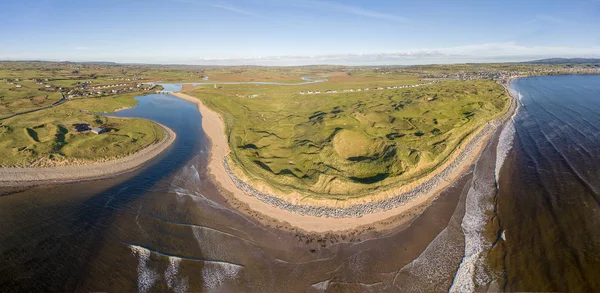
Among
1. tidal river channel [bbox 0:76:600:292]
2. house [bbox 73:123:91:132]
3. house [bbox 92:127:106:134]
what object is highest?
house [bbox 73:123:91:132]

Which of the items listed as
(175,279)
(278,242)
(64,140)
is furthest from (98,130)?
(278,242)

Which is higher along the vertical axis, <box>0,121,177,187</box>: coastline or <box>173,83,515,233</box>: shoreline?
<box>0,121,177,187</box>: coastline

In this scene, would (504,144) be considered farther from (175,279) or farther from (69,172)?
(69,172)

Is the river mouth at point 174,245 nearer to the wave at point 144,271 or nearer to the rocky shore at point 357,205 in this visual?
the wave at point 144,271

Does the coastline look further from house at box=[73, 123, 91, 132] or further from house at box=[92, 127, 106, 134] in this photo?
house at box=[73, 123, 91, 132]

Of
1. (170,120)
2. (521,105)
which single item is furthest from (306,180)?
(521,105)

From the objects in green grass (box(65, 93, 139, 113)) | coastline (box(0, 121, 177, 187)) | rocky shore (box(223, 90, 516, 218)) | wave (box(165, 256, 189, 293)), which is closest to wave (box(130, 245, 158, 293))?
wave (box(165, 256, 189, 293))

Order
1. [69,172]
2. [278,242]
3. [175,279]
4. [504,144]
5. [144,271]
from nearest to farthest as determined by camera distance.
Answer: [175,279] < [144,271] < [278,242] < [69,172] < [504,144]
